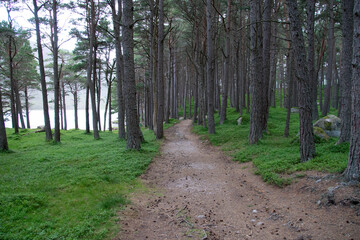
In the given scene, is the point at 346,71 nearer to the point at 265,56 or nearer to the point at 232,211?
the point at 265,56

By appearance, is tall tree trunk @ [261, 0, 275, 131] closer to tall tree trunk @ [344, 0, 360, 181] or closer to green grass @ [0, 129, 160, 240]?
green grass @ [0, 129, 160, 240]

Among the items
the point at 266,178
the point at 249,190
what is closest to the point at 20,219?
the point at 249,190

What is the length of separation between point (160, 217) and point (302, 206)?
2715 mm

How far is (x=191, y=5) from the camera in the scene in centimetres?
1619

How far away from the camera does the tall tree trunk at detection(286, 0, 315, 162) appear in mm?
5965

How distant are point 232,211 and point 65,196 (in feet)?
11.5

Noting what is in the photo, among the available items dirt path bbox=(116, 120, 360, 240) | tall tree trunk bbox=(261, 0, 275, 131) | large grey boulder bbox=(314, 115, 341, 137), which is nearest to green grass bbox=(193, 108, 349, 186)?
dirt path bbox=(116, 120, 360, 240)

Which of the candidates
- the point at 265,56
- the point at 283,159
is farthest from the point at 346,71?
the point at 265,56

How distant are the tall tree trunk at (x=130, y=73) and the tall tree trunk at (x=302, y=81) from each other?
19.8ft

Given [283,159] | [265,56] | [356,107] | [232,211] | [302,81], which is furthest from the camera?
[265,56]

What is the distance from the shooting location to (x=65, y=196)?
474 cm

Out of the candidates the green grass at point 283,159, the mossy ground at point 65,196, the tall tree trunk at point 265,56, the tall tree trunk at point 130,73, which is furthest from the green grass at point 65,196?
the tall tree trunk at point 265,56

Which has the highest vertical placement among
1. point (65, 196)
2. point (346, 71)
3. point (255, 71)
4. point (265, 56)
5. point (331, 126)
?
point (265, 56)

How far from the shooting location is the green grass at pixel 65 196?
3461 mm
